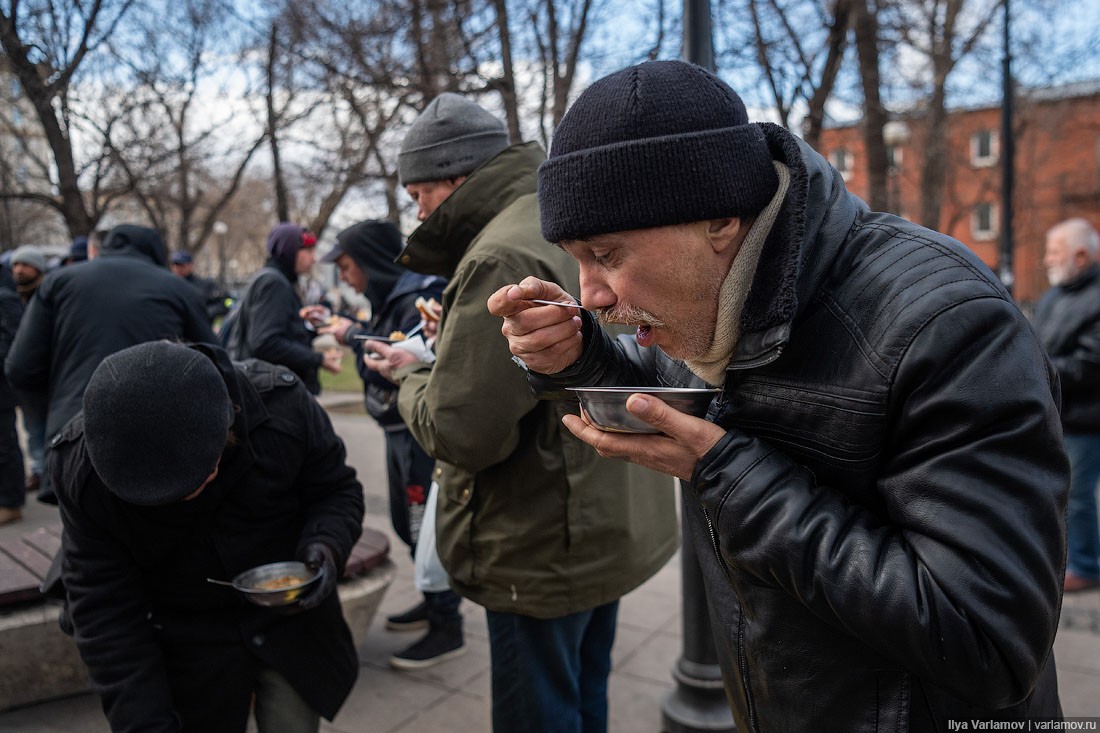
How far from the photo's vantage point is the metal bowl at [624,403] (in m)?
1.40

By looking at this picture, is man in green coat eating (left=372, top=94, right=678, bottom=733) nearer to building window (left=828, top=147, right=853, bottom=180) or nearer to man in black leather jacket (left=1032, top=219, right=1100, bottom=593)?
man in black leather jacket (left=1032, top=219, right=1100, bottom=593)

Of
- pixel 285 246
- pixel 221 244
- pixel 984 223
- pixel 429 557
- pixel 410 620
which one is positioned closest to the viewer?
pixel 429 557

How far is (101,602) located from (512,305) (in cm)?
147

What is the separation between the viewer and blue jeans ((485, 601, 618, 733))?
8.32ft

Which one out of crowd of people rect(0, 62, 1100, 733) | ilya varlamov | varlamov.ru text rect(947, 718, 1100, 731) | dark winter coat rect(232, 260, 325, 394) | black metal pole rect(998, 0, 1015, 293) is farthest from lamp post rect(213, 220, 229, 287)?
ilya varlamov | varlamov.ru text rect(947, 718, 1100, 731)

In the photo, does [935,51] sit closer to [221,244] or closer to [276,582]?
[276,582]

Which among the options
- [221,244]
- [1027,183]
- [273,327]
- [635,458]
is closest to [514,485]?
[635,458]

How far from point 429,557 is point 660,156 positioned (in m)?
2.51

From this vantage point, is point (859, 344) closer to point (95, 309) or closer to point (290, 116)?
point (95, 309)

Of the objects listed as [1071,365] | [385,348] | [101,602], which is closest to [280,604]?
[101,602]

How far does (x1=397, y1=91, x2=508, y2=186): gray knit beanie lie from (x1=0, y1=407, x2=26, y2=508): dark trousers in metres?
5.49

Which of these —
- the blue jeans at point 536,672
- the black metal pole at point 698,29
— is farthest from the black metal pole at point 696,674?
the blue jeans at point 536,672

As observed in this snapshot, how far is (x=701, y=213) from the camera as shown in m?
1.39

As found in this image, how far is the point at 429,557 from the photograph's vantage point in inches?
138
